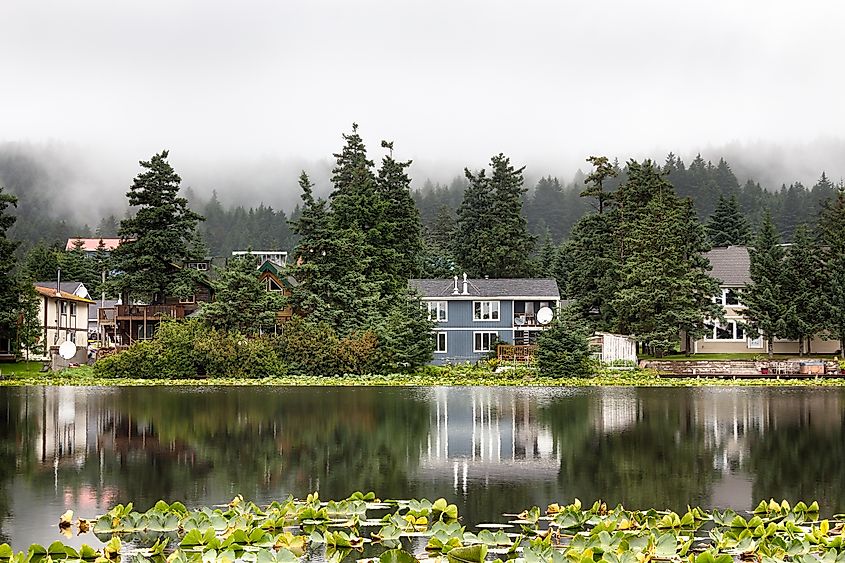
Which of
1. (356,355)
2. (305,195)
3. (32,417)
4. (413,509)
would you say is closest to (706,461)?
(413,509)

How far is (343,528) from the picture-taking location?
1220cm

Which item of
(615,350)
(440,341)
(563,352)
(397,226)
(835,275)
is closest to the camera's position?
(563,352)

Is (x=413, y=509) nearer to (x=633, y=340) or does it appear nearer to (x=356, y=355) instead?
(x=356, y=355)

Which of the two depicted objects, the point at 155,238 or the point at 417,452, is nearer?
the point at 417,452

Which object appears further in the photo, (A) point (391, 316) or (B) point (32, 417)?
(A) point (391, 316)

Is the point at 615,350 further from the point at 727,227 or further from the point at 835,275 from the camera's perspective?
the point at 727,227

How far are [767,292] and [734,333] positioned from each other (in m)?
8.26

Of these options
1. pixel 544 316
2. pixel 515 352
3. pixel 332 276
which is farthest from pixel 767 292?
pixel 332 276

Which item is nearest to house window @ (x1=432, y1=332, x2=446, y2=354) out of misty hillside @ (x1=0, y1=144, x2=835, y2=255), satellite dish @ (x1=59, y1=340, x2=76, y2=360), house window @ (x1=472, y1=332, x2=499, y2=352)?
house window @ (x1=472, y1=332, x2=499, y2=352)

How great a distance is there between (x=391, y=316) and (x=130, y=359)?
44.4 feet

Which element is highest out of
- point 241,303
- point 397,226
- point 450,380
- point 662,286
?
point 397,226

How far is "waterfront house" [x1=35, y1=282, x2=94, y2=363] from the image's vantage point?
60.6 metres

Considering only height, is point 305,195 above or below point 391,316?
above

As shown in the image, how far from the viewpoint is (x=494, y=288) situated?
6241 cm
